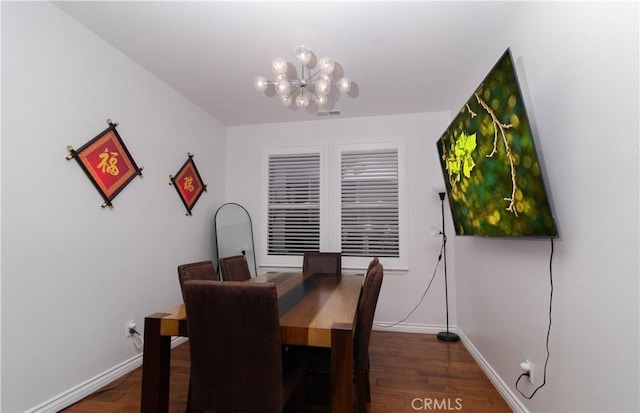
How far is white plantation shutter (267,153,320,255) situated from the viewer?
161 inches

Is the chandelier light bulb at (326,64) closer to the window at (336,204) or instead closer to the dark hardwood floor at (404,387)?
the window at (336,204)

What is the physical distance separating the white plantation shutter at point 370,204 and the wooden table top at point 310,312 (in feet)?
4.31

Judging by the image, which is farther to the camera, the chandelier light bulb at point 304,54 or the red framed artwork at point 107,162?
the red framed artwork at point 107,162

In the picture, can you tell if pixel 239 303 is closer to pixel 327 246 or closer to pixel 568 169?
pixel 568 169

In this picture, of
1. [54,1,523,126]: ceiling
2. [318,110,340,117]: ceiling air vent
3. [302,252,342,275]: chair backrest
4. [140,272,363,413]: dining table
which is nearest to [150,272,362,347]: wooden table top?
[140,272,363,413]: dining table

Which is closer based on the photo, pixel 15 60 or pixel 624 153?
pixel 624 153

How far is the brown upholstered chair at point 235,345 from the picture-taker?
131cm

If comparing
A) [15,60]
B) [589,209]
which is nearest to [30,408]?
[15,60]

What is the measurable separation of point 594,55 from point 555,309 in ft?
3.97

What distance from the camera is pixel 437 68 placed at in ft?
9.26

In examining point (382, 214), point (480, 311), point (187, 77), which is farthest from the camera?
point (382, 214)

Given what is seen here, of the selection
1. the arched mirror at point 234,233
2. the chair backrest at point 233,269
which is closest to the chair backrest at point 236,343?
the chair backrest at point 233,269

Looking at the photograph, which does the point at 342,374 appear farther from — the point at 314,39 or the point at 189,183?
the point at 189,183

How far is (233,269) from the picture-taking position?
2611 millimetres
